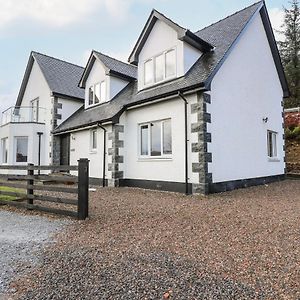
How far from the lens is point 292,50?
3158 centimetres

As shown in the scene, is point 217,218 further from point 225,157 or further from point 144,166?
point 144,166

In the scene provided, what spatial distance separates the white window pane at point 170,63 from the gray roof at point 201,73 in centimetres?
51

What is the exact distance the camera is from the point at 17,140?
702 inches

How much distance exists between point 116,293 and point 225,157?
8363 millimetres

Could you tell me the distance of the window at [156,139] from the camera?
10.7 metres

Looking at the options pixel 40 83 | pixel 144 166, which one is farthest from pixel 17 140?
pixel 144 166

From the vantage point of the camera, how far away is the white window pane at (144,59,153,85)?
12.3 meters

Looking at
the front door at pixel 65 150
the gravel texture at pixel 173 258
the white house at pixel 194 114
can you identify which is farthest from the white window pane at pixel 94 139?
the gravel texture at pixel 173 258

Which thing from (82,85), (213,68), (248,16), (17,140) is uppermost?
(248,16)

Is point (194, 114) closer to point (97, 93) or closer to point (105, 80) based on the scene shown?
point (105, 80)

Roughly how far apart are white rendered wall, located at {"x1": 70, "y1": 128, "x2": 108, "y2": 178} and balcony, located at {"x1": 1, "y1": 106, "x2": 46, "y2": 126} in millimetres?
4487

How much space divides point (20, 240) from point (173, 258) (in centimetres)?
277

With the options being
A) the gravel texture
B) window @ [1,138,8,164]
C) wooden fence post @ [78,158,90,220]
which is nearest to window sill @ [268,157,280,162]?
the gravel texture

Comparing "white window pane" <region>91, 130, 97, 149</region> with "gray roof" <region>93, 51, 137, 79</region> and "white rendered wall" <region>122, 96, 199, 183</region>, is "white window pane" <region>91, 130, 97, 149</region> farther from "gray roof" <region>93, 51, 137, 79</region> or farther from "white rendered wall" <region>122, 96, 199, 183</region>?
"gray roof" <region>93, 51, 137, 79</region>
